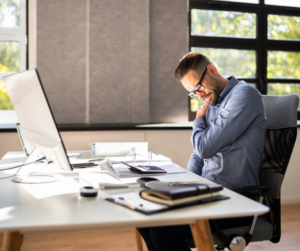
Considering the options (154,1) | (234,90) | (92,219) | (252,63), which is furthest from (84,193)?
(252,63)

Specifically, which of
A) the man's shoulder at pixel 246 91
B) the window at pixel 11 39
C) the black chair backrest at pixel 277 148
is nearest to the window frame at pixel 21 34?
the window at pixel 11 39

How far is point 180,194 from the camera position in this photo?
956 millimetres

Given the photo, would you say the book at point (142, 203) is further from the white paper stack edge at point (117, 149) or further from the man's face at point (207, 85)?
the white paper stack edge at point (117, 149)

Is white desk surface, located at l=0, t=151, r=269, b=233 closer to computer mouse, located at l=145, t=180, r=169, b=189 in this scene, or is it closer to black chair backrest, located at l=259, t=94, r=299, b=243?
computer mouse, located at l=145, t=180, r=169, b=189

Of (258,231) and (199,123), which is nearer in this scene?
(258,231)

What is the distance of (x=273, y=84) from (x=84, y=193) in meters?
3.64

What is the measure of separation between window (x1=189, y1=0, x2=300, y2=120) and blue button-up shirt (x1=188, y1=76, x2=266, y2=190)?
2300mm

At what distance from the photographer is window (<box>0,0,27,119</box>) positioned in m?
3.43

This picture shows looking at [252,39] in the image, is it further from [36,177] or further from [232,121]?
[36,177]

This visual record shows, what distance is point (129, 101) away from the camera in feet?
11.4

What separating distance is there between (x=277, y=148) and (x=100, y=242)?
1.61 meters

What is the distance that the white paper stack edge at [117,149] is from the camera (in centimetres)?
204

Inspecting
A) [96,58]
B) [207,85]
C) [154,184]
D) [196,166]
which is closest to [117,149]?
[196,166]

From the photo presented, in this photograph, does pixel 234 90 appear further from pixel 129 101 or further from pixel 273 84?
pixel 273 84
